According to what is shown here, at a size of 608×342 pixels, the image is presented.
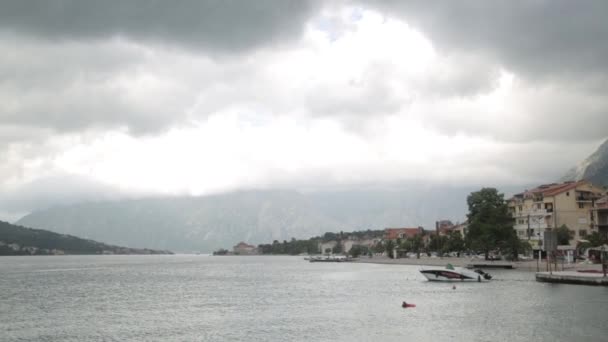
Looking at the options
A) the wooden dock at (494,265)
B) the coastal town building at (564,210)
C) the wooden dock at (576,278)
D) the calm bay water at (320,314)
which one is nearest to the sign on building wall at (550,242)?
the wooden dock at (576,278)

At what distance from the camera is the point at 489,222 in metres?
153

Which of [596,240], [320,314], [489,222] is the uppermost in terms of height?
[489,222]

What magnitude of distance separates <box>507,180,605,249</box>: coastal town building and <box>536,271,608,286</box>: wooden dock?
58.2m

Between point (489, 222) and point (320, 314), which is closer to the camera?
point (320, 314)

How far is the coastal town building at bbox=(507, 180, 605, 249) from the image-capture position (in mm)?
150750

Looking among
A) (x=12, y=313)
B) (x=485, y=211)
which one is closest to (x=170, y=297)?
(x=12, y=313)

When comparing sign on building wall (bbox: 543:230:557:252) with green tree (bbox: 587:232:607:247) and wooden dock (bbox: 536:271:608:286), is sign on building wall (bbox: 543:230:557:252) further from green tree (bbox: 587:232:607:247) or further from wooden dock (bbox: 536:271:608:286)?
green tree (bbox: 587:232:607:247)

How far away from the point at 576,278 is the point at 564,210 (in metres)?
75.3

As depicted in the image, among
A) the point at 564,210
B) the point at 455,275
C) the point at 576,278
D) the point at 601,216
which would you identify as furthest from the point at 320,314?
the point at 564,210

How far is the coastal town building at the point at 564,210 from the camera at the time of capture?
15075cm

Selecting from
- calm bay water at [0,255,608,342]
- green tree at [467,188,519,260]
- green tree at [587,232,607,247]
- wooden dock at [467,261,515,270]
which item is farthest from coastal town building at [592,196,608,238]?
calm bay water at [0,255,608,342]

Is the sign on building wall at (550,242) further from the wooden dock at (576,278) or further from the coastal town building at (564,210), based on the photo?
the coastal town building at (564,210)

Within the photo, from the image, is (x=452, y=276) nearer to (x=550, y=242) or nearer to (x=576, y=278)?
(x=550, y=242)

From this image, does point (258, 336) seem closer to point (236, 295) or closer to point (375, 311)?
point (375, 311)
